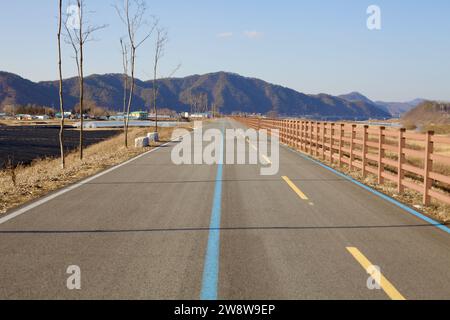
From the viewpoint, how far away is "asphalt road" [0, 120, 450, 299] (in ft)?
15.7

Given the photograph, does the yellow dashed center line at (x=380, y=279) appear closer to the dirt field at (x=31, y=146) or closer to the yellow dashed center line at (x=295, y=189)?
the yellow dashed center line at (x=295, y=189)

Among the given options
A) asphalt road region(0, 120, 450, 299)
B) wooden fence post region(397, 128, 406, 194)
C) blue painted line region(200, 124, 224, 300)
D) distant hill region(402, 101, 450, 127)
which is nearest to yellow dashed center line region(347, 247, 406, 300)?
asphalt road region(0, 120, 450, 299)

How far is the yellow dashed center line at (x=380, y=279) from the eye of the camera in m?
4.62

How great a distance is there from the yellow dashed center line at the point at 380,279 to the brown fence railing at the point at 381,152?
3544 mm

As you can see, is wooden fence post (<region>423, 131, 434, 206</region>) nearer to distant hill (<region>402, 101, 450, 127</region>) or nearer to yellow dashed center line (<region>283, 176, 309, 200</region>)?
yellow dashed center line (<region>283, 176, 309, 200</region>)

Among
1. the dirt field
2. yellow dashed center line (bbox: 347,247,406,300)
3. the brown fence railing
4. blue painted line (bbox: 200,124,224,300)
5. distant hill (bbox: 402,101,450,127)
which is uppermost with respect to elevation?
distant hill (bbox: 402,101,450,127)

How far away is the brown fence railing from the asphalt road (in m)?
1.02

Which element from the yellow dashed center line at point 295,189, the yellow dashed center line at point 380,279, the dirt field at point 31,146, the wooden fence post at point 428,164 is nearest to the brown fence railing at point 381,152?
the wooden fence post at point 428,164

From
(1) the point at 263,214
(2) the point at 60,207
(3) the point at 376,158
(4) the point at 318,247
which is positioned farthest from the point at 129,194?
(3) the point at 376,158

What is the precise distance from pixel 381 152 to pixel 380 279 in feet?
27.2

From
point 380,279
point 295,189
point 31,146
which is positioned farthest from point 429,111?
point 380,279

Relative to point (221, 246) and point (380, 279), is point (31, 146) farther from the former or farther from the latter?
point (380, 279)

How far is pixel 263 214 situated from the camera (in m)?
8.42

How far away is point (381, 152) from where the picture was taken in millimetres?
12773
